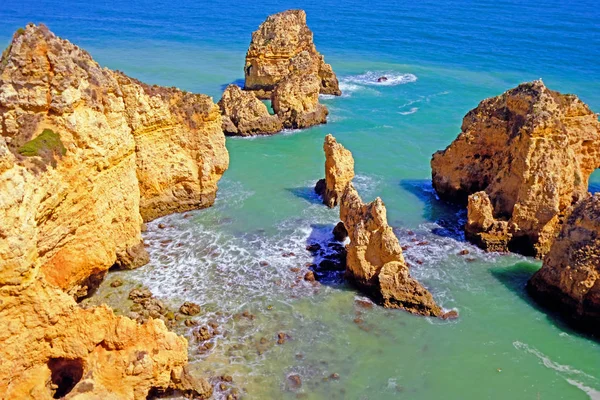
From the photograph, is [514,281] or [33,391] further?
[514,281]

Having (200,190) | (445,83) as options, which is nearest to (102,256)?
(200,190)

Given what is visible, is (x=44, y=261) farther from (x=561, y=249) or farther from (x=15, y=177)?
(x=561, y=249)

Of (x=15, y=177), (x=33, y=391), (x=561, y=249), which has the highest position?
(x=15, y=177)

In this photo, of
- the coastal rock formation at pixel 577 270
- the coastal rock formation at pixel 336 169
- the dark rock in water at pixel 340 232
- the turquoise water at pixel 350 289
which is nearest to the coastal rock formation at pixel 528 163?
the turquoise water at pixel 350 289

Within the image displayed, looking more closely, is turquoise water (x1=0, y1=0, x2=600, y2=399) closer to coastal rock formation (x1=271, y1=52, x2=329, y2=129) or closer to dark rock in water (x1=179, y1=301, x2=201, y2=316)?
dark rock in water (x1=179, y1=301, x2=201, y2=316)

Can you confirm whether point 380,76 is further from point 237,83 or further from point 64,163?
point 64,163

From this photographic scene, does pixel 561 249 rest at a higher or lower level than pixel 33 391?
higher

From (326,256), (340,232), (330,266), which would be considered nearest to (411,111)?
(340,232)
